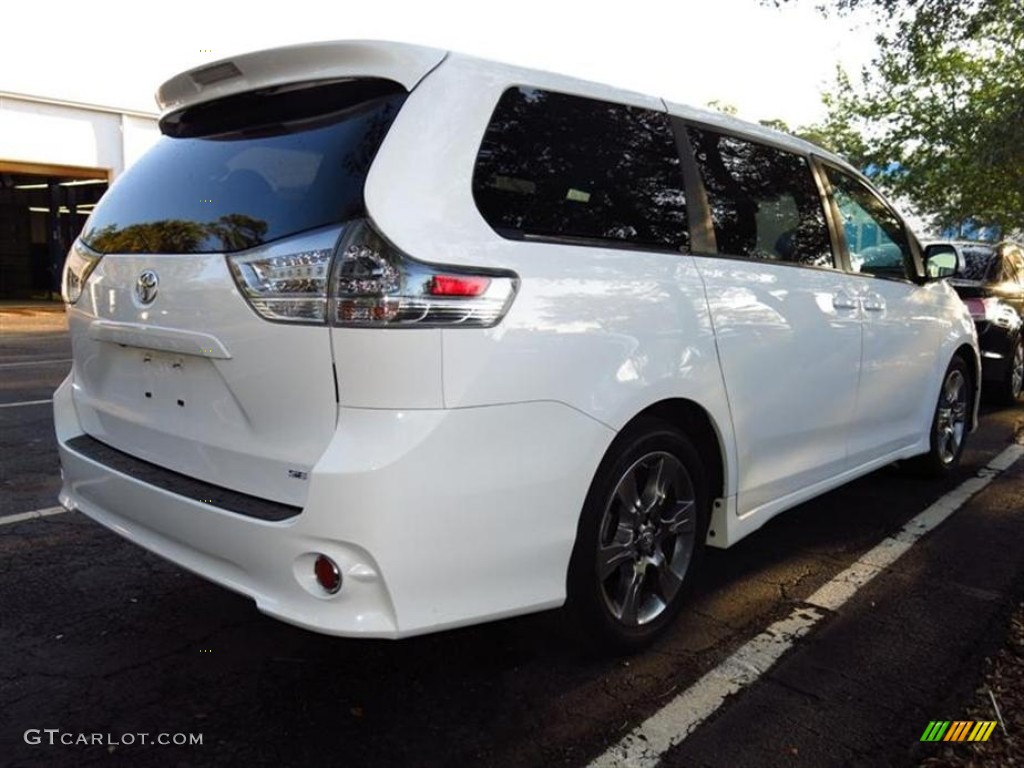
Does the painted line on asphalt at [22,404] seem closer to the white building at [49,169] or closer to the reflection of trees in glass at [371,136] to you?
the reflection of trees in glass at [371,136]

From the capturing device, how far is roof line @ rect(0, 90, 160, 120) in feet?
61.0

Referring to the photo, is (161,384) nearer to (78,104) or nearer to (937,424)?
(937,424)

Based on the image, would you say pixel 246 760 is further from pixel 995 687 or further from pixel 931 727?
pixel 995 687

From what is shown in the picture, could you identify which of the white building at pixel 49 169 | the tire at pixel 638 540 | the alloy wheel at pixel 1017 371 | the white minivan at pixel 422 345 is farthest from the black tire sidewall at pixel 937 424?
the white building at pixel 49 169

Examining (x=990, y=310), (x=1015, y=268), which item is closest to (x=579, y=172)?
(x=990, y=310)

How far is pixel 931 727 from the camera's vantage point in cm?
251

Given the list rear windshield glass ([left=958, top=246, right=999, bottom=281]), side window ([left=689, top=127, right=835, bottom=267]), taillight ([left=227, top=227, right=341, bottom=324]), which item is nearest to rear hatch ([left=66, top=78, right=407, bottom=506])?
taillight ([left=227, top=227, right=341, bottom=324])

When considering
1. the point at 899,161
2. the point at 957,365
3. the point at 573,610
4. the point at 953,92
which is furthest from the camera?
the point at 899,161

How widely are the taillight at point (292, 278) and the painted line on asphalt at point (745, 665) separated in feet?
4.85

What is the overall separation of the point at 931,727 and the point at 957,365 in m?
3.35

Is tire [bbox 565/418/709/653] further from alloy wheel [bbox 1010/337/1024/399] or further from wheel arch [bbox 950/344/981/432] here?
alloy wheel [bbox 1010/337/1024/399]

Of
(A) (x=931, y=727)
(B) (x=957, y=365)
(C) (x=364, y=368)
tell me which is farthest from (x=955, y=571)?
(C) (x=364, y=368)

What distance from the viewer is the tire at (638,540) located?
2.62m

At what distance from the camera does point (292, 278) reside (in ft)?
7.13
